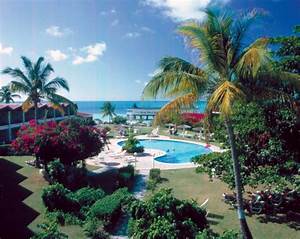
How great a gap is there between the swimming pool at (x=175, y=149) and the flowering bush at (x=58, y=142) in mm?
10297

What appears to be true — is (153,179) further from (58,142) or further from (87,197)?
(58,142)

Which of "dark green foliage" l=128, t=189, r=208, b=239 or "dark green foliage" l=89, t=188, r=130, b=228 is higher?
"dark green foliage" l=128, t=189, r=208, b=239

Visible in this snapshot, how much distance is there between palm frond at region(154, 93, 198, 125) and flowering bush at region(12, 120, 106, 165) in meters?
10.5

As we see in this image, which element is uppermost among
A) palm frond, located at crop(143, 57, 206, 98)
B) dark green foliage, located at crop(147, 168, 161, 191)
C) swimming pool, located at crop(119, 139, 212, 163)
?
palm frond, located at crop(143, 57, 206, 98)

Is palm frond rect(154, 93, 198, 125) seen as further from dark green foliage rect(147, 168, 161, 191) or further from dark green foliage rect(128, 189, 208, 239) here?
dark green foliage rect(147, 168, 161, 191)

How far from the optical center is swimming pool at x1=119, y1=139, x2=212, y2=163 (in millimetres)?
31219

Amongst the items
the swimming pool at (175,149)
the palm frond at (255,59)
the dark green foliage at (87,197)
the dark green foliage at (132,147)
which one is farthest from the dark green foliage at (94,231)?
the dark green foliage at (132,147)

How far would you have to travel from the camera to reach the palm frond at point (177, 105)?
988 centimetres

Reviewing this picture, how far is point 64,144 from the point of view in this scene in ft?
62.2

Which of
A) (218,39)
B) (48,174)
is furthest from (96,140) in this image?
(218,39)

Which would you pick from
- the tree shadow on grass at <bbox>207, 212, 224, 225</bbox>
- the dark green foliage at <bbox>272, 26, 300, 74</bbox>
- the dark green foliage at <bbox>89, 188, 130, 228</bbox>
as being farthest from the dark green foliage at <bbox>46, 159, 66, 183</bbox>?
the dark green foliage at <bbox>272, 26, 300, 74</bbox>

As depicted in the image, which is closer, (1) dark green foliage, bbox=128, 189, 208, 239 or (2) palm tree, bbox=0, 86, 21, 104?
(1) dark green foliage, bbox=128, 189, 208, 239

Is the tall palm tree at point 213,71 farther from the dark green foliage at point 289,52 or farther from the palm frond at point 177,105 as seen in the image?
the dark green foliage at point 289,52

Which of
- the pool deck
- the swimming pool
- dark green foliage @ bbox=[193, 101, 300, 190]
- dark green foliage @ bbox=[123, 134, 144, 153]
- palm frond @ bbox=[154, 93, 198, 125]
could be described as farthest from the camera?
the swimming pool
